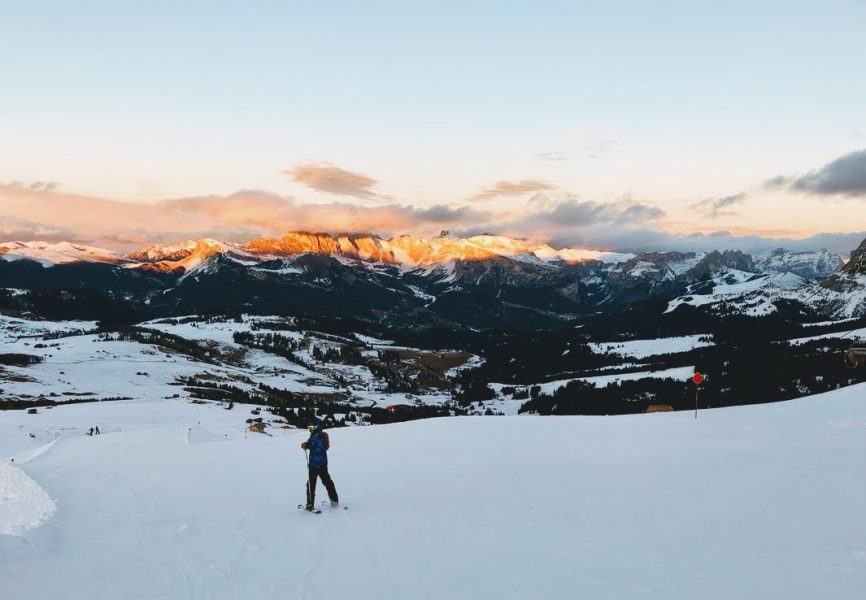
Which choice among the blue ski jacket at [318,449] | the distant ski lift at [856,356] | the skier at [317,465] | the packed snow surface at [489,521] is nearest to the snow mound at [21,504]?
the packed snow surface at [489,521]

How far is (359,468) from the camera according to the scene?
2566 cm

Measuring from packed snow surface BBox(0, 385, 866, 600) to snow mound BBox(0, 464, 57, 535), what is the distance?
14.9 inches

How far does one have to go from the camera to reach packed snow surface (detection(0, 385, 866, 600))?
12.2 metres

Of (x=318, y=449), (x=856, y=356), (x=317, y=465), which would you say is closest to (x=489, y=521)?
(x=317, y=465)

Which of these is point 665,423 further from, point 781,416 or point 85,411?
point 85,411

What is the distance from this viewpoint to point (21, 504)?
18797mm

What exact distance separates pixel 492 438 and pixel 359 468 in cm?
806

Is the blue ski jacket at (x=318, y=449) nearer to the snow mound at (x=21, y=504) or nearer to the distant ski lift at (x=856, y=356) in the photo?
the snow mound at (x=21, y=504)

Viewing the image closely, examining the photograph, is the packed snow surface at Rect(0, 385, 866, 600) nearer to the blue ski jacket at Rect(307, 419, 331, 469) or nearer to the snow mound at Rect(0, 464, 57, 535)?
the snow mound at Rect(0, 464, 57, 535)

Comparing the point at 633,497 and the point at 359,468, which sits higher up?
the point at 633,497

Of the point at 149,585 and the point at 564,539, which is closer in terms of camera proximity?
the point at 149,585

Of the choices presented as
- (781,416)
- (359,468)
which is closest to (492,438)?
(359,468)

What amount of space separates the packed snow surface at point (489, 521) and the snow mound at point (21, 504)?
0.38 meters

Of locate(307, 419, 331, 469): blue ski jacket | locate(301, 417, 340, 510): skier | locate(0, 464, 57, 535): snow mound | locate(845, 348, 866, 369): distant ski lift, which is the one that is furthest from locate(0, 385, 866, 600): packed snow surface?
locate(845, 348, 866, 369): distant ski lift
